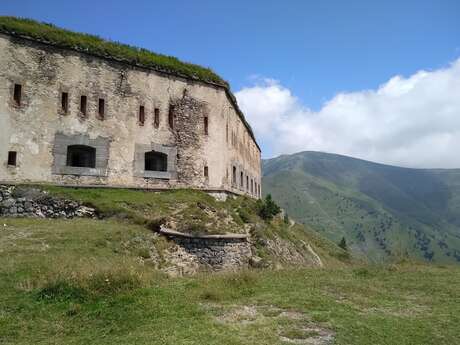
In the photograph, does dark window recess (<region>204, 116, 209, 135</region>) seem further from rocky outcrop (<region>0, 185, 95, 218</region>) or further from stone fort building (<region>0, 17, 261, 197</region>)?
rocky outcrop (<region>0, 185, 95, 218</region>)

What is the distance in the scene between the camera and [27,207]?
17062 millimetres

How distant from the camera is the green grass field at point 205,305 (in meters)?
7.00

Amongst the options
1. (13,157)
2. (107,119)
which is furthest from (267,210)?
(13,157)

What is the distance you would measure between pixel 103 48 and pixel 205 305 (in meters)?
16.1

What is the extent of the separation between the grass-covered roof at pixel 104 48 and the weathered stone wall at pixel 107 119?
13.2 inches

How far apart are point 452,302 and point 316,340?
4.58 meters

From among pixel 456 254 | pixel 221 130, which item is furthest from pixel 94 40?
pixel 456 254

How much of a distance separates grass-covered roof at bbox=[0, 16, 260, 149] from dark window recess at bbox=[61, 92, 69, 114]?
2.26 m

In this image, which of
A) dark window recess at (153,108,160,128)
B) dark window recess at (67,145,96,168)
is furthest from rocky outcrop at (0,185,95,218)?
dark window recess at (153,108,160,128)

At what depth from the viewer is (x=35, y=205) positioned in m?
17.2

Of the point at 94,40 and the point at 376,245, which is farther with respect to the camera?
the point at 376,245

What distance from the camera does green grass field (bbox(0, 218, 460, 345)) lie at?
700 centimetres

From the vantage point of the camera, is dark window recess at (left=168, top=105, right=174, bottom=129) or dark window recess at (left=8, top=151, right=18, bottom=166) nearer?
dark window recess at (left=8, top=151, right=18, bottom=166)

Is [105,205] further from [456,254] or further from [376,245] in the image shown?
[456,254]
